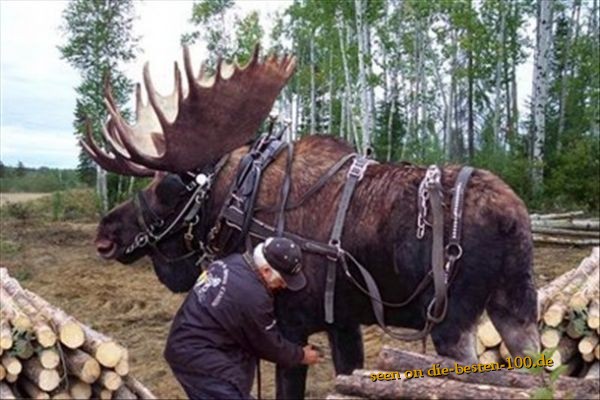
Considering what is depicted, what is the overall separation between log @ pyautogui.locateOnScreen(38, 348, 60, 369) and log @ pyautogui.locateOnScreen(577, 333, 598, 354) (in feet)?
12.5

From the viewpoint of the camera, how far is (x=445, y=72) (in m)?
38.2

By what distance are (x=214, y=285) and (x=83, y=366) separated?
2104 millimetres

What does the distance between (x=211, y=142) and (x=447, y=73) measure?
34378 mm

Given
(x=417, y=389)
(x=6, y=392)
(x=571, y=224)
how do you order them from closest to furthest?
(x=417, y=389)
(x=6, y=392)
(x=571, y=224)

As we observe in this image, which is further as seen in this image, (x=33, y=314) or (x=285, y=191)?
(x=33, y=314)

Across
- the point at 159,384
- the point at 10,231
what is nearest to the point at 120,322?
the point at 159,384

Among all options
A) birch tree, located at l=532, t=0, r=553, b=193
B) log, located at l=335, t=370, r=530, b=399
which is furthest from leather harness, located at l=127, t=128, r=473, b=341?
birch tree, located at l=532, t=0, r=553, b=193

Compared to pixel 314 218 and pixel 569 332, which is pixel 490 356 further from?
pixel 314 218

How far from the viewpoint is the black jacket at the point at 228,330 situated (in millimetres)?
3762

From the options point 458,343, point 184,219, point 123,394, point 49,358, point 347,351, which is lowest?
point 123,394

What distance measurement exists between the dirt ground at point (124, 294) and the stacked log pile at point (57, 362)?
962mm

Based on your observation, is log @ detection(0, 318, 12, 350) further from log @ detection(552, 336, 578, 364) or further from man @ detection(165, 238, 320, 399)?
log @ detection(552, 336, 578, 364)

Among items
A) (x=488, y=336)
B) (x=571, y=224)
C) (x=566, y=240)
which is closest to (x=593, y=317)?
(x=488, y=336)

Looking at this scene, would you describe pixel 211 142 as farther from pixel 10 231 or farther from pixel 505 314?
pixel 10 231
